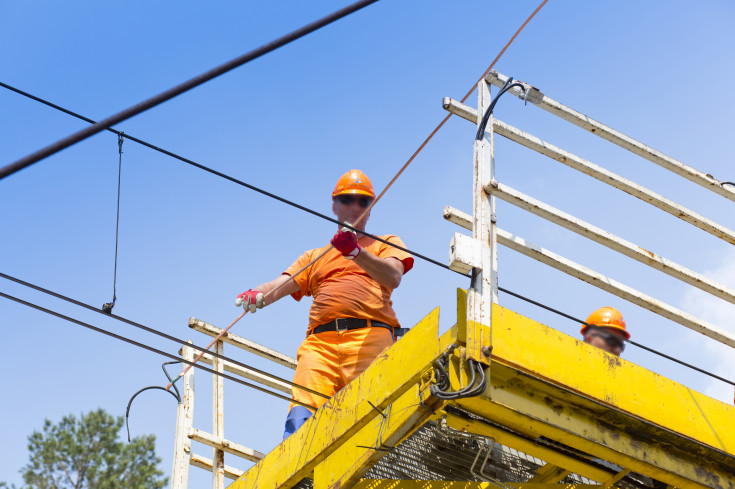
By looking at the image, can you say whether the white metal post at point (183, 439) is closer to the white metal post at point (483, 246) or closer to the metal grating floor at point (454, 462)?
the metal grating floor at point (454, 462)

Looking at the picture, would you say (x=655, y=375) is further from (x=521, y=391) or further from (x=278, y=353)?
(x=278, y=353)

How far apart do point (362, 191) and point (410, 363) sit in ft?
7.34

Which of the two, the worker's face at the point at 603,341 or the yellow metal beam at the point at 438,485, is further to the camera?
the worker's face at the point at 603,341

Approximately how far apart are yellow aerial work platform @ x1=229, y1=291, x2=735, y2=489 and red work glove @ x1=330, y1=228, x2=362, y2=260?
41.0 inches

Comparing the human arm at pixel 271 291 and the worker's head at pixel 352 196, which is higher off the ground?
the worker's head at pixel 352 196

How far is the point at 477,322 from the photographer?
4098 millimetres

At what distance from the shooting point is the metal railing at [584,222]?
15.1 feet

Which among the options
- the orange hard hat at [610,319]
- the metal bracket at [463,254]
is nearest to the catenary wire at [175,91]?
the metal bracket at [463,254]

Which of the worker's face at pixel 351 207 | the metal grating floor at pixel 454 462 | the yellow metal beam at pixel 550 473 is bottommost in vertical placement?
the yellow metal beam at pixel 550 473

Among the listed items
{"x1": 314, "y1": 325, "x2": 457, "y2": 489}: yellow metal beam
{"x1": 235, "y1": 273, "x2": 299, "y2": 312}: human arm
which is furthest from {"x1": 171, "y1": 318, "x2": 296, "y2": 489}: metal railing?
{"x1": 314, "y1": 325, "x2": 457, "y2": 489}: yellow metal beam

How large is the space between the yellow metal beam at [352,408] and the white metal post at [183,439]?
1165 millimetres

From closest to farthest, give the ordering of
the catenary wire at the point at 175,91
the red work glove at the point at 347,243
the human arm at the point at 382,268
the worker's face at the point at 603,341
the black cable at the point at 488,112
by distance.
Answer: the catenary wire at the point at 175,91 → the black cable at the point at 488,112 → the red work glove at the point at 347,243 → the human arm at the point at 382,268 → the worker's face at the point at 603,341

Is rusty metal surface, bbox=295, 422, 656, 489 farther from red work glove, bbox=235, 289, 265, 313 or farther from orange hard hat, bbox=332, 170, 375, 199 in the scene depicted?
orange hard hat, bbox=332, 170, 375, 199

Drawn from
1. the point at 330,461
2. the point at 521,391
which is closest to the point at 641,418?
the point at 521,391
